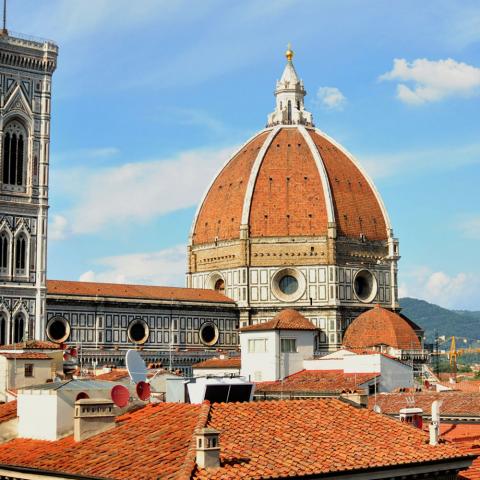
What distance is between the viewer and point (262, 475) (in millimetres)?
15258

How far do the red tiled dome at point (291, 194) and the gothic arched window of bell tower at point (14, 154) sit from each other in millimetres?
24595

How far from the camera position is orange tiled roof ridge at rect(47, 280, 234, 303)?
75.6 m

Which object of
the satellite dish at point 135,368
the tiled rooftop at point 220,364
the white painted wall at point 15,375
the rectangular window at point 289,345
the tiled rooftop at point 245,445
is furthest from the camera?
the tiled rooftop at point 220,364

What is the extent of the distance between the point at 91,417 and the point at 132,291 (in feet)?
203

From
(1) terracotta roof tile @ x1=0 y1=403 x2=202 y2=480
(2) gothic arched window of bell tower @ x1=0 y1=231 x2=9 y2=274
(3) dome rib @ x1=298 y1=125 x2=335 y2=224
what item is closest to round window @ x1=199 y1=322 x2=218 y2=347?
(3) dome rib @ x1=298 y1=125 x2=335 y2=224

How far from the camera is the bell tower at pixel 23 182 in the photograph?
68062mm

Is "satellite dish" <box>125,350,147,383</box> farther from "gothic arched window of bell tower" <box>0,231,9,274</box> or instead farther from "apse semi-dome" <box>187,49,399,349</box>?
"apse semi-dome" <box>187,49,399,349</box>

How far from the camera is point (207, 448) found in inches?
591

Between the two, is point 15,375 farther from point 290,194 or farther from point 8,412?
point 290,194

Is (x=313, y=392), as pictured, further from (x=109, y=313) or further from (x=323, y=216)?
(x=323, y=216)

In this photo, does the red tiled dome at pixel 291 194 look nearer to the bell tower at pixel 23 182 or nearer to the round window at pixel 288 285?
the round window at pixel 288 285

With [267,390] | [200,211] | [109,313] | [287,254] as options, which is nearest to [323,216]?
[287,254]

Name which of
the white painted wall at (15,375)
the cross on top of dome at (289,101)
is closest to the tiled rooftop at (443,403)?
the white painted wall at (15,375)

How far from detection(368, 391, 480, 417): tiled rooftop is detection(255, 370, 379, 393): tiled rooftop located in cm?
1144
